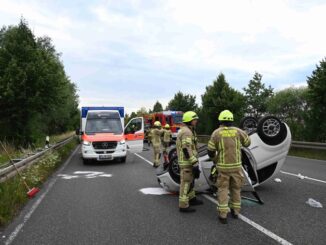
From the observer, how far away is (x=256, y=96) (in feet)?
255

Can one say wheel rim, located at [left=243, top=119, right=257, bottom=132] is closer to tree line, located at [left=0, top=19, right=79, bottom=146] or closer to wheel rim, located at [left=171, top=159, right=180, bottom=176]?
wheel rim, located at [left=171, top=159, right=180, bottom=176]

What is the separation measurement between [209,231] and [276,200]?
2.69 m

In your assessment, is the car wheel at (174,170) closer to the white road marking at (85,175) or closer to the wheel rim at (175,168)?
the wheel rim at (175,168)

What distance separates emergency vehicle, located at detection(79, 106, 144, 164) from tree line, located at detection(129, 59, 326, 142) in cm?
867

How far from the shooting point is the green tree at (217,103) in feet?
142

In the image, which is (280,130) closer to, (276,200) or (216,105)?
(276,200)

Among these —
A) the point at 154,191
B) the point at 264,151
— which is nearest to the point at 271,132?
the point at 264,151

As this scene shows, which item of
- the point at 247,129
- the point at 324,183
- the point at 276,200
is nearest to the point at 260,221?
the point at 276,200

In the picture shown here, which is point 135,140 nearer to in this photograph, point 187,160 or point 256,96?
point 187,160

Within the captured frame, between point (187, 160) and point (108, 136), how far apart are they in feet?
32.4

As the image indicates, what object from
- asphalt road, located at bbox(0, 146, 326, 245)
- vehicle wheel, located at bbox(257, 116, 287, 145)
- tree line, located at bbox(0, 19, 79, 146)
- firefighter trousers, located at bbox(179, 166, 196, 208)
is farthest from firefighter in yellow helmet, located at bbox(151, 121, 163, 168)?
tree line, located at bbox(0, 19, 79, 146)

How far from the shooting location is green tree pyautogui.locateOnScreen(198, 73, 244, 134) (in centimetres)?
4331

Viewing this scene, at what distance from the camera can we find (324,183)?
10.0 metres

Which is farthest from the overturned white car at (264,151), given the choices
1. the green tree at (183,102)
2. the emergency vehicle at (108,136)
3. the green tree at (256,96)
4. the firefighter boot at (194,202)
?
the green tree at (256,96)
